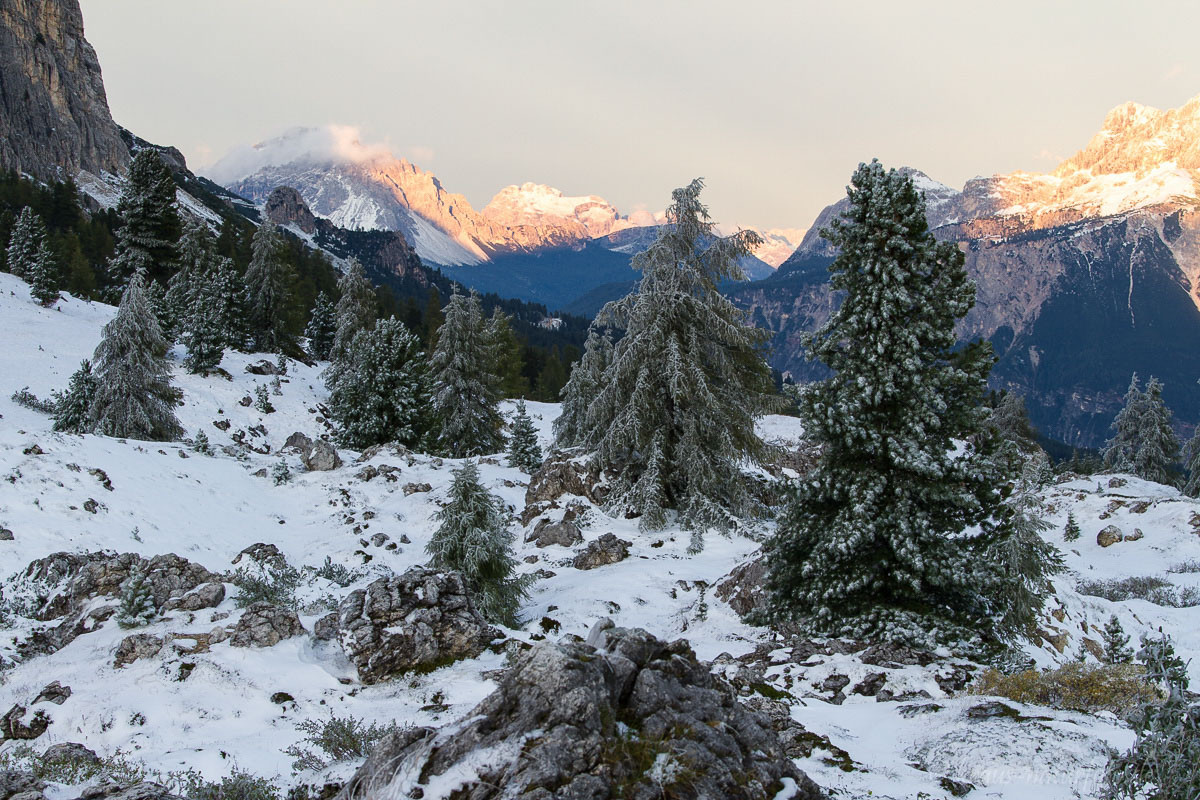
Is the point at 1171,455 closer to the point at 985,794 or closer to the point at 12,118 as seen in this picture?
the point at 985,794

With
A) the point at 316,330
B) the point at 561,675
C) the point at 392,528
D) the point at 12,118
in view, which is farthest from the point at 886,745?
the point at 12,118

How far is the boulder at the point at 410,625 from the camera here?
28.4 ft

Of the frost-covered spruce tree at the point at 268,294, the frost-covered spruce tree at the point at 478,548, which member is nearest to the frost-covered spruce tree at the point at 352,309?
the frost-covered spruce tree at the point at 268,294

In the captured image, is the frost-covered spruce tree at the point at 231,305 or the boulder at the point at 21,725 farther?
the frost-covered spruce tree at the point at 231,305

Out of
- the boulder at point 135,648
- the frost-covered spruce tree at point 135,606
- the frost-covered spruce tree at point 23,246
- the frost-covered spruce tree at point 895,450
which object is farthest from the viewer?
the frost-covered spruce tree at point 23,246

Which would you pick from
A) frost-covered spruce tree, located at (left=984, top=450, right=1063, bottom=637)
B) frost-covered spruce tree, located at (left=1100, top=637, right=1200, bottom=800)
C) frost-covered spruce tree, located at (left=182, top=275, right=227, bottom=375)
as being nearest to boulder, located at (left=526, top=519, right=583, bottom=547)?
frost-covered spruce tree, located at (left=984, top=450, right=1063, bottom=637)

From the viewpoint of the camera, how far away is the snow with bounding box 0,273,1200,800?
6320mm

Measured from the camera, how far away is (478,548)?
38.9 feet

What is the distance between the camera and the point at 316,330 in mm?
53375

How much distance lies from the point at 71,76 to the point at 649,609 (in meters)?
146

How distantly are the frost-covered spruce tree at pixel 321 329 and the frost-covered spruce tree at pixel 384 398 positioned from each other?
2607 cm

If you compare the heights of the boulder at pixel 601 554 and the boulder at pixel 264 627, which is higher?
the boulder at pixel 264 627

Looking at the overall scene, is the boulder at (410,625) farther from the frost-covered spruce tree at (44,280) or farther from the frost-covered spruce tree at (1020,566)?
the frost-covered spruce tree at (44,280)

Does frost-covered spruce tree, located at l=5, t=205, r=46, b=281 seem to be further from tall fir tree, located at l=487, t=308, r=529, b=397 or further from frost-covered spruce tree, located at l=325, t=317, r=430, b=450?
frost-covered spruce tree, located at l=325, t=317, r=430, b=450
